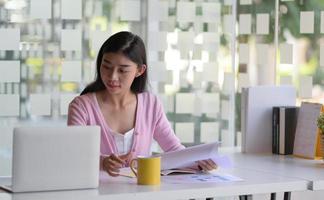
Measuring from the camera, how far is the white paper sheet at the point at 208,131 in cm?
506

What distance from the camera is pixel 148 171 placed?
230cm

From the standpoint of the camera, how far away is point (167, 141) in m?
2.96

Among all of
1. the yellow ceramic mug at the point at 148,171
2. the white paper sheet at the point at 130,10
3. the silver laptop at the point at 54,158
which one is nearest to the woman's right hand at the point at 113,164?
the yellow ceramic mug at the point at 148,171

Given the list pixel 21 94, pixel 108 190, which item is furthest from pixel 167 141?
pixel 21 94

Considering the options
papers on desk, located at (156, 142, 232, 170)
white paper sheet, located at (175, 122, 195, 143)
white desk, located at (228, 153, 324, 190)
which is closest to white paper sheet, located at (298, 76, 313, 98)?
white paper sheet, located at (175, 122, 195, 143)

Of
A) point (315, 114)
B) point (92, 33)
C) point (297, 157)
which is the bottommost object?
point (297, 157)

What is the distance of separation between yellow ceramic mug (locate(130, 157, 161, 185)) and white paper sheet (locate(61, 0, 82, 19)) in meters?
2.38

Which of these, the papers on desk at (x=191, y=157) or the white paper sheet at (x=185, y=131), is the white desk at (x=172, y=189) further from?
the white paper sheet at (x=185, y=131)

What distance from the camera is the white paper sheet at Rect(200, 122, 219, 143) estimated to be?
5.06 meters

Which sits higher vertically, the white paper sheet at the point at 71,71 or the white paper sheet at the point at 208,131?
the white paper sheet at the point at 71,71

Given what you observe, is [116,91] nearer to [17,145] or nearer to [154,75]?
[17,145]

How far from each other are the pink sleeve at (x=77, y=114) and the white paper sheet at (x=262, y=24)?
8.33 feet

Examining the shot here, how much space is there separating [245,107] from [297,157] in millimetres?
351

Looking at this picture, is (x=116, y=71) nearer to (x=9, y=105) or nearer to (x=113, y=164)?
(x=113, y=164)
